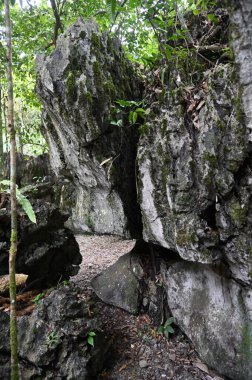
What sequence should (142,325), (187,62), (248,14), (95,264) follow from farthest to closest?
(95,264) → (142,325) → (187,62) → (248,14)

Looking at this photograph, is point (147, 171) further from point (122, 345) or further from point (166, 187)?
point (122, 345)

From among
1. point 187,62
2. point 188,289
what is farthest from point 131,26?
point 188,289

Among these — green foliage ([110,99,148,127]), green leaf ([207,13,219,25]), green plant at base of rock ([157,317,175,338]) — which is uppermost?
green leaf ([207,13,219,25])

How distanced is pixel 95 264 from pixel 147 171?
5.15 metres

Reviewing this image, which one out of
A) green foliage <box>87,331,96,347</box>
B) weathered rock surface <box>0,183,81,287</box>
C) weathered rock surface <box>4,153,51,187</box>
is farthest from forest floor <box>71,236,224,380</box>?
weathered rock surface <box>4,153,51,187</box>

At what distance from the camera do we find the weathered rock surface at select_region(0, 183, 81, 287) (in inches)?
209

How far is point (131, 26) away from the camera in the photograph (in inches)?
298

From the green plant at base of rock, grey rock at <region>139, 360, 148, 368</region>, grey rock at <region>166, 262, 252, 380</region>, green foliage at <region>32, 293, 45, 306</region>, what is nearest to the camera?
grey rock at <region>166, 262, 252, 380</region>

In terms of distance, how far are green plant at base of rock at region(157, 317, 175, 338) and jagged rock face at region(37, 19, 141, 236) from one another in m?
1.91

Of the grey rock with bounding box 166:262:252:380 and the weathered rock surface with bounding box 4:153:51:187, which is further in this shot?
the weathered rock surface with bounding box 4:153:51:187

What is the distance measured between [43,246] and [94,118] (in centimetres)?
299

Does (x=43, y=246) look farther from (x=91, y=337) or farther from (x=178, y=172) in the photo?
(x=178, y=172)

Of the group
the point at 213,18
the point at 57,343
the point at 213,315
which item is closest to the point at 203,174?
the point at 213,18

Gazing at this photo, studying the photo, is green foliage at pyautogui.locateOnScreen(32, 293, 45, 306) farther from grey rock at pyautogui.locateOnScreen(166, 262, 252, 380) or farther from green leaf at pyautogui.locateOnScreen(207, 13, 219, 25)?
green leaf at pyautogui.locateOnScreen(207, 13, 219, 25)
